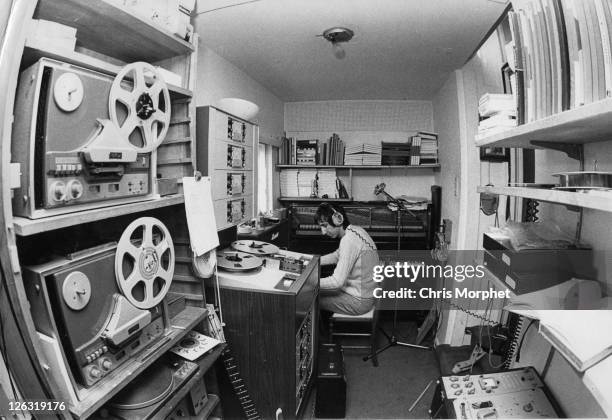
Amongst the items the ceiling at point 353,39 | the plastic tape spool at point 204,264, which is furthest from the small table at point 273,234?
the ceiling at point 353,39

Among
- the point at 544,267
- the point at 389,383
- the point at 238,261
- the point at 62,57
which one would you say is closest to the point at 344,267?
the point at 389,383

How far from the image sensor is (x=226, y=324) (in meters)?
1.53

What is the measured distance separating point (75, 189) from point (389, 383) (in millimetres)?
2392

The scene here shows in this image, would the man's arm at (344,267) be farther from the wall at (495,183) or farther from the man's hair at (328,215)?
the wall at (495,183)

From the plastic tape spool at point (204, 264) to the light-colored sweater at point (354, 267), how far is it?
1312mm

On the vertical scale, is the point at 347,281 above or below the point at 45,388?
below

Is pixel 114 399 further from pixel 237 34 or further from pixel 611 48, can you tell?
pixel 237 34

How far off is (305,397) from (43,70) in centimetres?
194

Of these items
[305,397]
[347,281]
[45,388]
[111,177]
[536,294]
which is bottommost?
[305,397]

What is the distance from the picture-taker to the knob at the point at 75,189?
29.2 inches

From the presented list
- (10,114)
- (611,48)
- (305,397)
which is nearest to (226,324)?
(305,397)

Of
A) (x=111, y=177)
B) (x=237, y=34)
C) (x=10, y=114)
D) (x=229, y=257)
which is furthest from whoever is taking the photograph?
(x=237, y=34)

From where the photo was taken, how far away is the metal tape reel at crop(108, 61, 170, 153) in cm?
86

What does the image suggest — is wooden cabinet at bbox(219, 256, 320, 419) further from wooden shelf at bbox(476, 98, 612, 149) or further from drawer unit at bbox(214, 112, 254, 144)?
wooden shelf at bbox(476, 98, 612, 149)
